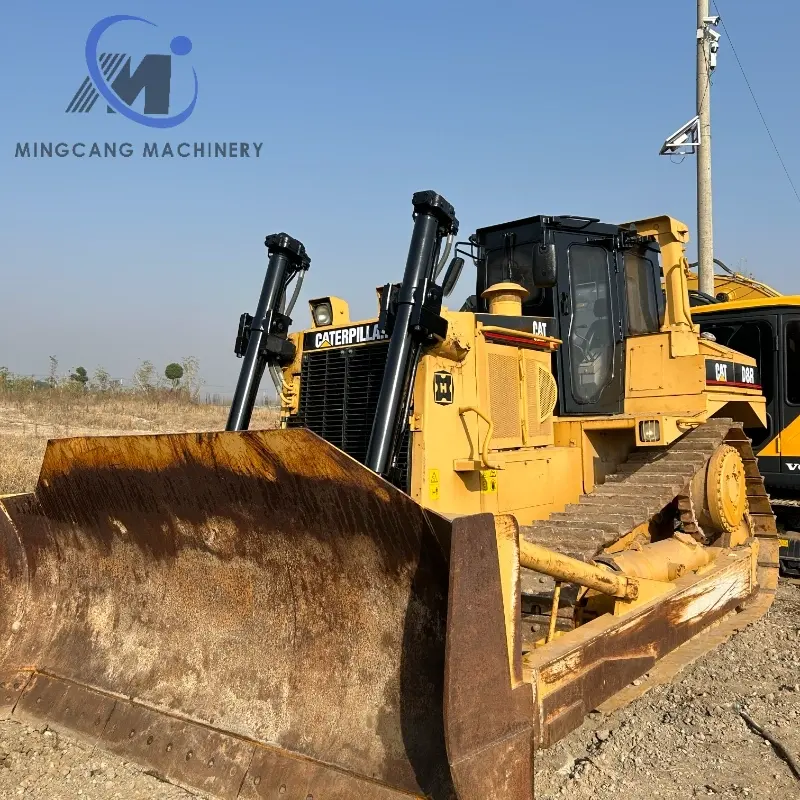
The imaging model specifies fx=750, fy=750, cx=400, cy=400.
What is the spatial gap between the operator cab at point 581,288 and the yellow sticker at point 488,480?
1.20 m

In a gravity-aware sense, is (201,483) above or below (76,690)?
above

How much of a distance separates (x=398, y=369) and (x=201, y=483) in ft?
4.69

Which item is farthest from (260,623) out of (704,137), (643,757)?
(704,137)

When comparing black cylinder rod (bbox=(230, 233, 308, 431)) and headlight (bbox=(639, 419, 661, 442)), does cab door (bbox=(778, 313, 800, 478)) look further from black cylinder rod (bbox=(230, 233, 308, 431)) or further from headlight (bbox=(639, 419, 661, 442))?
black cylinder rod (bbox=(230, 233, 308, 431))

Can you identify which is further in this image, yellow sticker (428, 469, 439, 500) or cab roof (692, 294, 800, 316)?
cab roof (692, 294, 800, 316)

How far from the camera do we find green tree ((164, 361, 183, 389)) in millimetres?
32188

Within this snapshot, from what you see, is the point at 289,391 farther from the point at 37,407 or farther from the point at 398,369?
the point at 37,407

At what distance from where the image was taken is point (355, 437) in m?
4.89

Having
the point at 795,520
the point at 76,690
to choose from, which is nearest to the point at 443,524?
the point at 76,690

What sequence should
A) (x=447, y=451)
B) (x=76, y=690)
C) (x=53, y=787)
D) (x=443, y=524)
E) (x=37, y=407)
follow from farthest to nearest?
(x=37, y=407) < (x=447, y=451) < (x=76, y=690) < (x=53, y=787) < (x=443, y=524)

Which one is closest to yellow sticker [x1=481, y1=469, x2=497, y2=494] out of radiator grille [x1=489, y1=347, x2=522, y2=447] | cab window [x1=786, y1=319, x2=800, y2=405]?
radiator grille [x1=489, y1=347, x2=522, y2=447]

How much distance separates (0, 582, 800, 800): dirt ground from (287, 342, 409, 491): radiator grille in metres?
1.80

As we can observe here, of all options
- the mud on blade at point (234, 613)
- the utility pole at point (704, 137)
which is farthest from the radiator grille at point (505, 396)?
the utility pole at point (704, 137)

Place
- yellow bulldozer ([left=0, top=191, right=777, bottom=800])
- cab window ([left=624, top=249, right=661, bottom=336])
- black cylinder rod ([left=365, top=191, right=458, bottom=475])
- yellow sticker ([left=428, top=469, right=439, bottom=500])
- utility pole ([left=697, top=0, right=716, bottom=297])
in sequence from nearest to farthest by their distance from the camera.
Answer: yellow bulldozer ([left=0, top=191, right=777, bottom=800]) → black cylinder rod ([left=365, top=191, right=458, bottom=475]) → yellow sticker ([left=428, top=469, right=439, bottom=500]) → cab window ([left=624, top=249, right=661, bottom=336]) → utility pole ([left=697, top=0, right=716, bottom=297])
